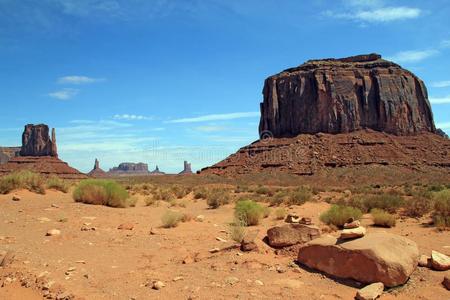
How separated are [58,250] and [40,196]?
377 inches

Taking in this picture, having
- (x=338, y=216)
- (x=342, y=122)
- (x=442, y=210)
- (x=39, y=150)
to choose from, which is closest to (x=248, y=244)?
(x=338, y=216)

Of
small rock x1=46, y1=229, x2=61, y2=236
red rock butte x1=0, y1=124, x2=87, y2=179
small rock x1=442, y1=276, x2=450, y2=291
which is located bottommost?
small rock x1=442, y1=276, x2=450, y2=291

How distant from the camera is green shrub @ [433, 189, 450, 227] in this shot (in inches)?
491

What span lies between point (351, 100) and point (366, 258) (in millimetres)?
83087

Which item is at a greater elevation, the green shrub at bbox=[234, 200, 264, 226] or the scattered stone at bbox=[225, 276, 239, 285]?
the green shrub at bbox=[234, 200, 264, 226]

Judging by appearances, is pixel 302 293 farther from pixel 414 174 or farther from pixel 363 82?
pixel 363 82

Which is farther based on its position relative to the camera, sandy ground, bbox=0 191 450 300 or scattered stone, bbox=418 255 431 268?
scattered stone, bbox=418 255 431 268

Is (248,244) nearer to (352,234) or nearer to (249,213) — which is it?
(352,234)

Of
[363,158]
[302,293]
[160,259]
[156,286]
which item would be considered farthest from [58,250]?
[363,158]

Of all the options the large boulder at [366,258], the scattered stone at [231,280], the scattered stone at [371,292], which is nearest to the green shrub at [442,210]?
the large boulder at [366,258]

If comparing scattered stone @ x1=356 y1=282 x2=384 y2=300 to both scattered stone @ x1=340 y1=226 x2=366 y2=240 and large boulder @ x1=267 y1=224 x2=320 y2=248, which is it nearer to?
scattered stone @ x1=340 y1=226 x2=366 y2=240

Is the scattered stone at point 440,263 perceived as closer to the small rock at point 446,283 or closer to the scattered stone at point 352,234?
the small rock at point 446,283

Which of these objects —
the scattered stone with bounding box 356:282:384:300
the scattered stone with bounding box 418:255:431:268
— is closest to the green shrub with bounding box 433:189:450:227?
the scattered stone with bounding box 418:255:431:268

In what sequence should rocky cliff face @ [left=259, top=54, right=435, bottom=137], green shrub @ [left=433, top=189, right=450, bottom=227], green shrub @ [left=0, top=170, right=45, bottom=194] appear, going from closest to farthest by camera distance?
green shrub @ [left=433, top=189, right=450, bottom=227] → green shrub @ [left=0, top=170, right=45, bottom=194] → rocky cliff face @ [left=259, top=54, right=435, bottom=137]
